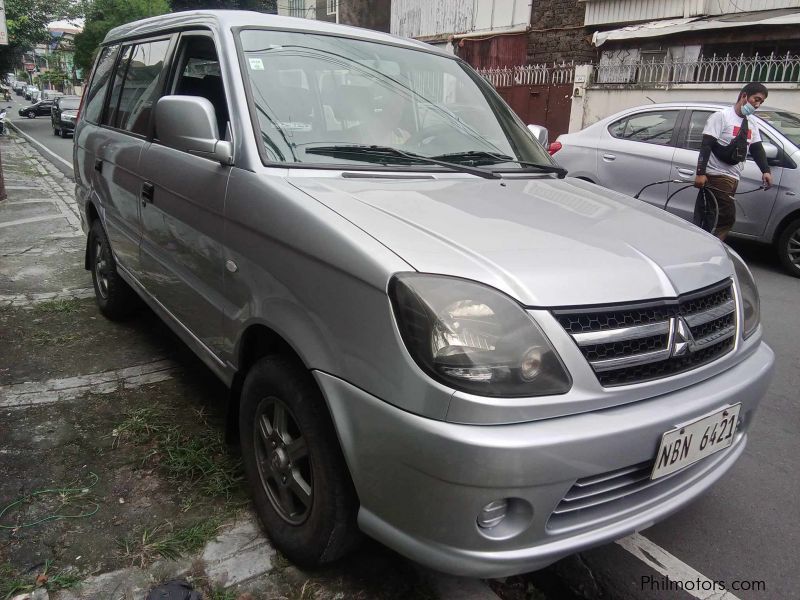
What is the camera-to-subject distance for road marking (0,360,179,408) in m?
3.32

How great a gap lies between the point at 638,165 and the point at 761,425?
4665 mm

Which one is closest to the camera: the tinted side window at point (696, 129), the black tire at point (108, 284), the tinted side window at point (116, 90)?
the tinted side window at point (116, 90)

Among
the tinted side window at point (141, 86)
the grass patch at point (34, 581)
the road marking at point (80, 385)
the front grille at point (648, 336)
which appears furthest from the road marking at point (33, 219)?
the front grille at point (648, 336)

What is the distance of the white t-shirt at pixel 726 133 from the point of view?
19.6 feet

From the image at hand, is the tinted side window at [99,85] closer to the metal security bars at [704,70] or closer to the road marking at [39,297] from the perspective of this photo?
the road marking at [39,297]

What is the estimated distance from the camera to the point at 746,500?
2707mm

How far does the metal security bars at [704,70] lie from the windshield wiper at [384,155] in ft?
34.7

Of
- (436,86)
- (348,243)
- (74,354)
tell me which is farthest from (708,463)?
(74,354)

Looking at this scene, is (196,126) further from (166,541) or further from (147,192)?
(166,541)

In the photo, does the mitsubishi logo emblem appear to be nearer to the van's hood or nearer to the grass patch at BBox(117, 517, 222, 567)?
the van's hood

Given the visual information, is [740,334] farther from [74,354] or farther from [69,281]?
[69,281]

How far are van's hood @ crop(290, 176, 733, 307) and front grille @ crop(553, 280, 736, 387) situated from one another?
38 mm

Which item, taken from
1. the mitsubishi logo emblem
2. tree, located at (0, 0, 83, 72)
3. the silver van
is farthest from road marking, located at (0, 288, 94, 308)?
tree, located at (0, 0, 83, 72)

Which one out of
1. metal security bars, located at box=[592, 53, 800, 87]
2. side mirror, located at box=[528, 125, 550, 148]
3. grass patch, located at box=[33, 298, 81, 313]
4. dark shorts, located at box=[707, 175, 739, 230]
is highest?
metal security bars, located at box=[592, 53, 800, 87]
